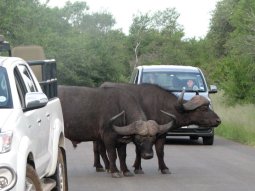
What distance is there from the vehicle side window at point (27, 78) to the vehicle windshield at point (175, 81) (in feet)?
36.6

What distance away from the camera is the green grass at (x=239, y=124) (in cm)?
2391

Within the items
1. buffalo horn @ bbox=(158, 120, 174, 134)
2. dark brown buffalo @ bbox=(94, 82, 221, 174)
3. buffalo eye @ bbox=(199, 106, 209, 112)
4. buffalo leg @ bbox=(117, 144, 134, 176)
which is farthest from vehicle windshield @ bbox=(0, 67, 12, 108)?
buffalo eye @ bbox=(199, 106, 209, 112)

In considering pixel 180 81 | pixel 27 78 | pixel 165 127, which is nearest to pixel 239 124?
pixel 180 81

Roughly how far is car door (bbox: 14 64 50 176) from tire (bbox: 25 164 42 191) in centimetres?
31

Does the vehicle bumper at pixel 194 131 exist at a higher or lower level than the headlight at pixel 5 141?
lower

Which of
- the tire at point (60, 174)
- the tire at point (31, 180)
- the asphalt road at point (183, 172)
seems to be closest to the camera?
the tire at point (31, 180)

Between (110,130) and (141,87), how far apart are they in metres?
1.56

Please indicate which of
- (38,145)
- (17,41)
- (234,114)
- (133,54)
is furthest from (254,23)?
(133,54)

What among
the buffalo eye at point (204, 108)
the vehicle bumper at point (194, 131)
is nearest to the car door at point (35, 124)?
the buffalo eye at point (204, 108)

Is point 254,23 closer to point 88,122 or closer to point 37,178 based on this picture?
point 88,122

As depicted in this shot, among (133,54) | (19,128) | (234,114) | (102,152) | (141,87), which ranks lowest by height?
(133,54)

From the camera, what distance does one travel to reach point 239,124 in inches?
1029

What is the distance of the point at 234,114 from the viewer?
93.2 ft

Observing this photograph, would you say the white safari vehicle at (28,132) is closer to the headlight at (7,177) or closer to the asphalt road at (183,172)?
the headlight at (7,177)
